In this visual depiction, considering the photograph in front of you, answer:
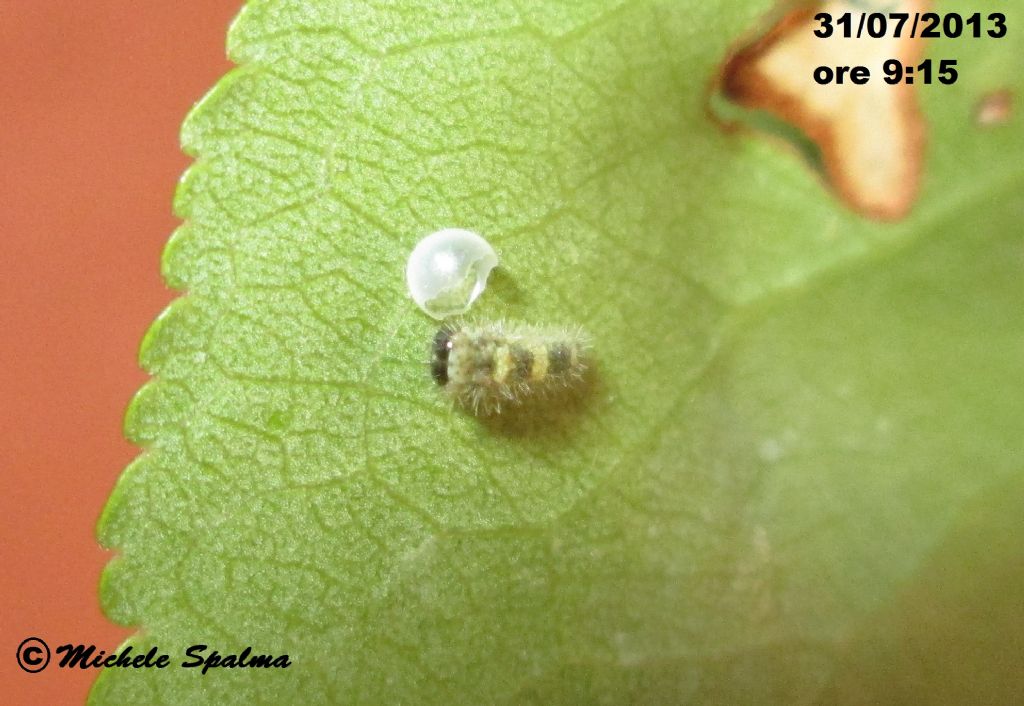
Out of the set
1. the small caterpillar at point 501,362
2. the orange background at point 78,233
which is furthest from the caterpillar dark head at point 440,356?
the orange background at point 78,233

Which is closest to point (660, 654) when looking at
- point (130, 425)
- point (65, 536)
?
point (130, 425)

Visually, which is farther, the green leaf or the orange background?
the orange background

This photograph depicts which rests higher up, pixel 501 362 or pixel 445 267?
pixel 445 267

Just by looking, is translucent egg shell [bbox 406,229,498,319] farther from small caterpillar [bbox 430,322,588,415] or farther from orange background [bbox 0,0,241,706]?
orange background [bbox 0,0,241,706]

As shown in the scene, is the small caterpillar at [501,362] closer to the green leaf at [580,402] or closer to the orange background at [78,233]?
the green leaf at [580,402]

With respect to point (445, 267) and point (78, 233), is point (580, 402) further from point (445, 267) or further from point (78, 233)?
point (78, 233)

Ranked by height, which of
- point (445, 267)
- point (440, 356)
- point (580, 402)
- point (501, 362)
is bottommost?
point (580, 402)

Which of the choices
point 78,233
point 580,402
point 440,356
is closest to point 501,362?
point 440,356

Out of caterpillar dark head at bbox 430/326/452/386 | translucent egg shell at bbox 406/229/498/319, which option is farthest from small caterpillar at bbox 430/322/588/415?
translucent egg shell at bbox 406/229/498/319
